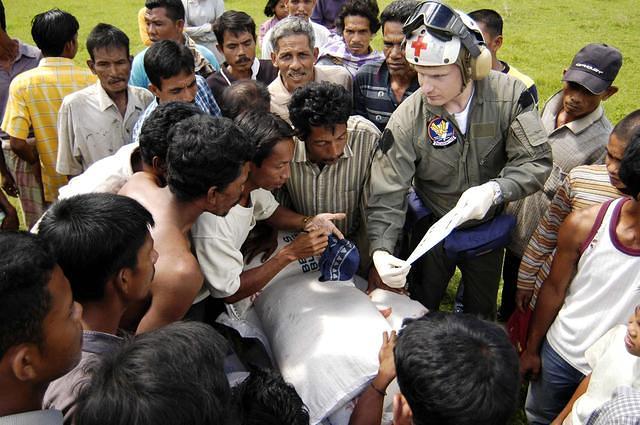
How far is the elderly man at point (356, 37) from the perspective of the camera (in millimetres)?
4426

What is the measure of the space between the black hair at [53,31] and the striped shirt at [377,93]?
1.89 metres

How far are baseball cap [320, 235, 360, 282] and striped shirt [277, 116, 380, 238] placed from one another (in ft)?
1.18

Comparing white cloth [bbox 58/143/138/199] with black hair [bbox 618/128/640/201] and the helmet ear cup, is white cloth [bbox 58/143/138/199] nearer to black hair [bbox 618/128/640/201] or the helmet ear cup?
the helmet ear cup

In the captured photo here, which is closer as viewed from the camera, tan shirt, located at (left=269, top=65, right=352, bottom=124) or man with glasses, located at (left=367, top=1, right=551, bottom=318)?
man with glasses, located at (left=367, top=1, right=551, bottom=318)

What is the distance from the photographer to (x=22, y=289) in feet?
4.26

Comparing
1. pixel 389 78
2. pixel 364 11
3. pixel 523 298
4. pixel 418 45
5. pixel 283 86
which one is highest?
pixel 418 45

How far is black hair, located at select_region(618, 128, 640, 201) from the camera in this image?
1928mm

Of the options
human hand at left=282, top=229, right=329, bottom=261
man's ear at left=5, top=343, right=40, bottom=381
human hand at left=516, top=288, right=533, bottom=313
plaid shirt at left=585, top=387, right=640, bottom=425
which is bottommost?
human hand at left=516, top=288, right=533, bottom=313

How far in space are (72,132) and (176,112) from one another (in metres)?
1.21

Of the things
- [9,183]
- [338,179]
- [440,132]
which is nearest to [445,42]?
[440,132]

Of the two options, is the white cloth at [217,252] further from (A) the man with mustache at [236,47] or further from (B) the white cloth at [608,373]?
(A) the man with mustache at [236,47]

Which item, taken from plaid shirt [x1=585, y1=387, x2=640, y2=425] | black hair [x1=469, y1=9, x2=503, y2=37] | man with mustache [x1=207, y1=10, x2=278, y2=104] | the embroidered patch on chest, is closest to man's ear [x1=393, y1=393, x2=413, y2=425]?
plaid shirt [x1=585, y1=387, x2=640, y2=425]

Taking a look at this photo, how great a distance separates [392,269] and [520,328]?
0.86 metres

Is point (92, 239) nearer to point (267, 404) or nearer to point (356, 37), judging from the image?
point (267, 404)
